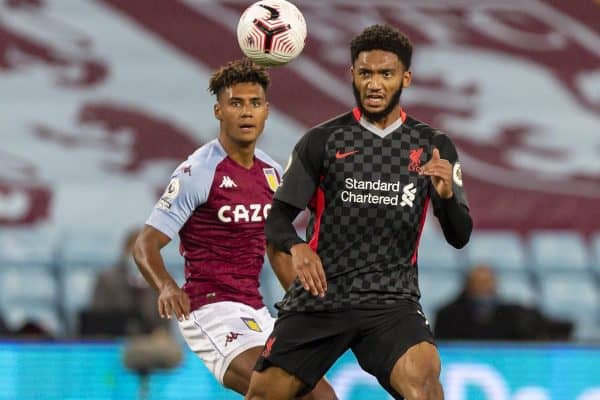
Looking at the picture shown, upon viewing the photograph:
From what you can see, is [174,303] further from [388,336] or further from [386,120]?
[386,120]

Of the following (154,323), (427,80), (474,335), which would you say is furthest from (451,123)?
(154,323)

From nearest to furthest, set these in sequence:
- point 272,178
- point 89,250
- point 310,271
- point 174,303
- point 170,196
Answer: point 310,271 → point 174,303 → point 170,196 → point 272,178 → point 89,250

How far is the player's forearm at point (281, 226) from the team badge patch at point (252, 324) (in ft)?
2.96

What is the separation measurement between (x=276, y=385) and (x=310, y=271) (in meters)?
0.62

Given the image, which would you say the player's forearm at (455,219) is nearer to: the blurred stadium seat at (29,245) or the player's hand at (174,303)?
the player's hand at (174,303)

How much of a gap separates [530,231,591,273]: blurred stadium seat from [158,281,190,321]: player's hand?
25.2 feet

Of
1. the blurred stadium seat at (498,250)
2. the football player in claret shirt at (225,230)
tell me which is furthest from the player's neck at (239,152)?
the blurred stadium seat at (498,250)

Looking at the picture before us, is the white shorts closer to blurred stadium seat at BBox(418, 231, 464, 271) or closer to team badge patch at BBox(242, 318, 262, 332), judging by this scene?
team badge patch at BBox(242, 318, 262, 332)

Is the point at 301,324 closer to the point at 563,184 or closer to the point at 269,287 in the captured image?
the point at 269,287

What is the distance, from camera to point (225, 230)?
7.36 m

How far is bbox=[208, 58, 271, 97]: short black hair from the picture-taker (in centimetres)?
743

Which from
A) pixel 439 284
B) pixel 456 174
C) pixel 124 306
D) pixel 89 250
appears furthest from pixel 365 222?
pixel 89 250

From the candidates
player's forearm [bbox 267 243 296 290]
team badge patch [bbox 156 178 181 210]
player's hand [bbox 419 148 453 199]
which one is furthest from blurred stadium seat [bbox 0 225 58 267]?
player's hand [bbox 419 148 453 199]

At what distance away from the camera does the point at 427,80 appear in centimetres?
1493
